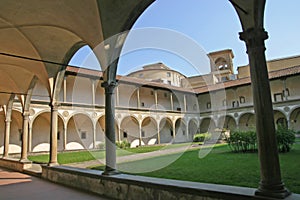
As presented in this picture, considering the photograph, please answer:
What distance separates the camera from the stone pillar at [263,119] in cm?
292

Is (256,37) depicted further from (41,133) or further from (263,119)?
(41,133)

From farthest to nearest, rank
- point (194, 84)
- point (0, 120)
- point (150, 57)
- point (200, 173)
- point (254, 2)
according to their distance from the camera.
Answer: point (194, 84)
point (0, 120)
point (150, 57)
point (200, 173)
point (254, 2)

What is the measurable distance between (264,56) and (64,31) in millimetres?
6010

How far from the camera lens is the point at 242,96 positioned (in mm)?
32500

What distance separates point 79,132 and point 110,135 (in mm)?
20096

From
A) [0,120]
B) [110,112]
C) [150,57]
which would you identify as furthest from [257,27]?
[0,120]

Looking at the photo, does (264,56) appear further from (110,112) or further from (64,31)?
(64,31)

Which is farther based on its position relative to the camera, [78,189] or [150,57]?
[150,57]

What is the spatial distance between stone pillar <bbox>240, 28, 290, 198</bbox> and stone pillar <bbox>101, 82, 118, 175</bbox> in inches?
130

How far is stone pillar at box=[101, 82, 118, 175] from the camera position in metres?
5.43

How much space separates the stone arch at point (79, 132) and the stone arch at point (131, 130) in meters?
4.44

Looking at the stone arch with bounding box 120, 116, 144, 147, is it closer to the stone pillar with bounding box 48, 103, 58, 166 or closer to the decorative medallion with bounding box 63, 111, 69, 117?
the decorative medallion with bounding box 63, 111, 69, 117

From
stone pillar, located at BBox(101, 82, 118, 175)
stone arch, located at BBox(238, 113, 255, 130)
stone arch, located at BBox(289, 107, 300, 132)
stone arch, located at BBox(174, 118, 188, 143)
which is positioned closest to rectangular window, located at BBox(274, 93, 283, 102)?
stone arch, located at BBox(289, 107, 300, 132)

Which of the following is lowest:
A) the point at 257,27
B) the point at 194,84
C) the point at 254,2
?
the point at 257,27
